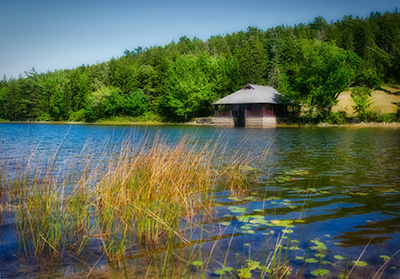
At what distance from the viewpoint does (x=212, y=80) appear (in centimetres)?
6288

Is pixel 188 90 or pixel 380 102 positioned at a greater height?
pixel 188 90

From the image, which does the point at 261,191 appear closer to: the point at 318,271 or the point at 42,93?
the point at 318,271

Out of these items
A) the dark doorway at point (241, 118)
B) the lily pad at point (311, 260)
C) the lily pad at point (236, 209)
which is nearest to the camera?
the lily pad at point (311, 260)

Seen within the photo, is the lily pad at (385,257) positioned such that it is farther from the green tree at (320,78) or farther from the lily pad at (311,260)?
the green tree at (320,78)

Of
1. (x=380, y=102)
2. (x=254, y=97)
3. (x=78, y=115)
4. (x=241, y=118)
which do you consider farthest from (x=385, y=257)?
(x=78, y=115)

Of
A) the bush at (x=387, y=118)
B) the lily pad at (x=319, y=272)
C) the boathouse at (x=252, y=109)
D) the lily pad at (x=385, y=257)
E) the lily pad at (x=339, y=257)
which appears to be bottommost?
the bush at (x=387, y=118)

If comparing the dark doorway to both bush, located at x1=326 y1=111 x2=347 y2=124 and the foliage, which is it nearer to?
bush, located at x1=326 y1=111 x2=347 y2=124

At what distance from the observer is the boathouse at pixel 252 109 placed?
4778 cm

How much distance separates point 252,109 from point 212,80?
15507mm

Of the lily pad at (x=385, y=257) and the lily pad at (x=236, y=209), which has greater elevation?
the lily pad at (x=236, y=209)

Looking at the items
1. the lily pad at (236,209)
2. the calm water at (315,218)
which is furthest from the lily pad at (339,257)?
the lily pad at (236,209)

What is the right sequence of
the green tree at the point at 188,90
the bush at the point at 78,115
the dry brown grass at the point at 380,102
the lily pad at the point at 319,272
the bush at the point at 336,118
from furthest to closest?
the bush at the point at 78,115
the green tree at the point at 188,90
the dry brown grass at the point at 380,102
the bush at the point at 336,118
the lily pad at the point at 319,272

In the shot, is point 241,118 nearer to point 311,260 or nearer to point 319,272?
Result: point 311,260

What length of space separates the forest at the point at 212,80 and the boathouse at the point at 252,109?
2.42 metres
